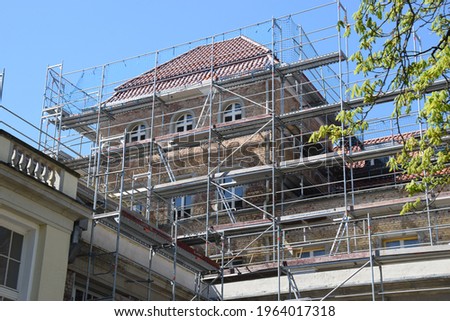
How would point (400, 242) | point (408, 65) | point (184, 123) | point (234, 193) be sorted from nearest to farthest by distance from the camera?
1. point (408, 65)
2. point (400, 242)
3. point (234, 193)
4. point (184, 123)

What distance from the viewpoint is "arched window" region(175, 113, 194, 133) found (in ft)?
103

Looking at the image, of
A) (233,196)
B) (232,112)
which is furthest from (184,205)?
(232,112)

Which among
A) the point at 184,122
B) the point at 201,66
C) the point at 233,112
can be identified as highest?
the point at 201,66

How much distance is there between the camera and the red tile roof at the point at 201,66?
30.4m

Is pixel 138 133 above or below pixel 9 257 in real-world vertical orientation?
above

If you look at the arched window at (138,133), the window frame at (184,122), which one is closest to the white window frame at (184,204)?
the window frame at (184,122)

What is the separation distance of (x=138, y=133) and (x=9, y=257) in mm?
17155

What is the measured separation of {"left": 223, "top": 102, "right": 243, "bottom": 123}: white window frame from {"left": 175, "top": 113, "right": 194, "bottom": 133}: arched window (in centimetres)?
140

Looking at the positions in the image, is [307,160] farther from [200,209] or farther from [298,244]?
[200,209]

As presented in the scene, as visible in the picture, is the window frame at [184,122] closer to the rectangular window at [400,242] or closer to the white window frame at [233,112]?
the white window frame at [233,112]

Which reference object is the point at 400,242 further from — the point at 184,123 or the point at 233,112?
the point at 184,123

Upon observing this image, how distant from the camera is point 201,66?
107 feet

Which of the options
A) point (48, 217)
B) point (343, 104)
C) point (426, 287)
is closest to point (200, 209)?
point (343, 104)

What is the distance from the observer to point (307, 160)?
26266 millimetres
